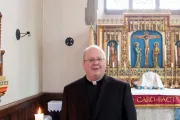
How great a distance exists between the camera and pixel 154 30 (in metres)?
5.81

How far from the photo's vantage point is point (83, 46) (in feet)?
20.6

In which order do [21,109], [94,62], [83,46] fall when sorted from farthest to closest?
[83,46] < [21,109] < [94,62]

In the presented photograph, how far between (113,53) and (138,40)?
1.91 ft

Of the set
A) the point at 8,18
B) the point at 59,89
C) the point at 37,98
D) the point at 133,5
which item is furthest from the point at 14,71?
the point at 133,5

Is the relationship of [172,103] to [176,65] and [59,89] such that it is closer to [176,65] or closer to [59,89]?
[176,65]

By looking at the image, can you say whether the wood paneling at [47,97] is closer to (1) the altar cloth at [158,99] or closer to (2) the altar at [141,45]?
Result: (2) the altar at [141,45]

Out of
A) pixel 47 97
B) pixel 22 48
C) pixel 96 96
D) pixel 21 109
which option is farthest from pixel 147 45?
pixel 96 96

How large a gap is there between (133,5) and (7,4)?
349cm

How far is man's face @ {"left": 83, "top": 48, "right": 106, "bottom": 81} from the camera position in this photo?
7.94 feet

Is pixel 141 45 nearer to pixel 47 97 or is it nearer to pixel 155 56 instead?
pixel 155 56

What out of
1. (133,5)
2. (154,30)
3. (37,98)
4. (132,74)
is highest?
(133,5)

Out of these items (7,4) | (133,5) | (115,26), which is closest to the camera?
(7,4)

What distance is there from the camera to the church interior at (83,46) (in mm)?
4656

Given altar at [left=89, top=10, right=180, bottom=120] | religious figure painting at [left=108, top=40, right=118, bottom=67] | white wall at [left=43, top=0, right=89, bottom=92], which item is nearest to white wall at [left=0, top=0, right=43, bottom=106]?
white wall at [left=43, top=0, right=89, bottom=92]
